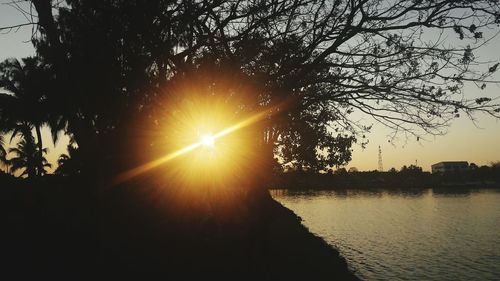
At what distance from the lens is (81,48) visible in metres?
10.8

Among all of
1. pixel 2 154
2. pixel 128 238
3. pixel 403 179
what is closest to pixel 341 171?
pixel 403 179

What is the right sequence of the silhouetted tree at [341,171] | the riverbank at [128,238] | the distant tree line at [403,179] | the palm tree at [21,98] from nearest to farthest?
1. the riverbank at [128,238]
2. the palm tree at [21,98]
3. the distant tree line at [403,179]
4. the silhouetted tree at [341,171]

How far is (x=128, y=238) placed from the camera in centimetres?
960

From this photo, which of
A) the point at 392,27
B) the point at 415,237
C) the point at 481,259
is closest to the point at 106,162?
the point at 392,27

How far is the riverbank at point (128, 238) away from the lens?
8.28m

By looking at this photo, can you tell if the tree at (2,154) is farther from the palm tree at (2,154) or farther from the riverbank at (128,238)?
the riverbank at (128,238)

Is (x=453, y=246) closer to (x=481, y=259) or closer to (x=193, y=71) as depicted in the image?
(x=481, y=259)

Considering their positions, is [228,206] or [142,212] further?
[228,206]

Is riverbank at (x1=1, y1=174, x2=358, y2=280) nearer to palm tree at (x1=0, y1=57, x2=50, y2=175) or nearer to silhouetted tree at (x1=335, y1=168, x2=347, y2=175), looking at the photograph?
palm tree at (x1=0, y1=57, x2=50, y2=175)

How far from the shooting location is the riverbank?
8281 mm

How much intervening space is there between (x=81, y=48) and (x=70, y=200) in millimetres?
4266

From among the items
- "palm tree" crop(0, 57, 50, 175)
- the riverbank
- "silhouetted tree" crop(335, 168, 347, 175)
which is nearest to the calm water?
the riverbank

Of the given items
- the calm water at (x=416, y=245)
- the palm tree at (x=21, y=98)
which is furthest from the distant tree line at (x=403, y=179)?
the palm tree at (x=21, y=98)

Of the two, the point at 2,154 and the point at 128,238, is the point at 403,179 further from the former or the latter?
the point at 128,238
